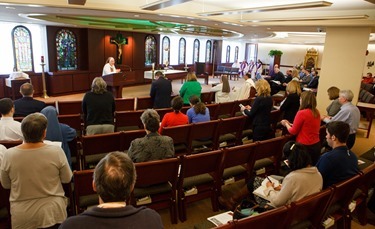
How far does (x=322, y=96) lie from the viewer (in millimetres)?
6977

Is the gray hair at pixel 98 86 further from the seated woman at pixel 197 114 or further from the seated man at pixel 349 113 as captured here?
the seated man at pixel 349 113

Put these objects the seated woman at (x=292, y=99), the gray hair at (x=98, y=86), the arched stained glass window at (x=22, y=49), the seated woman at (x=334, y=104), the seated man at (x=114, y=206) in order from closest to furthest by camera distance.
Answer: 1. the seated man at (x=114, y=206)
2. the gray hair at (x=98, y=86)
3. the seated woman at (x=292, y=99)
4. the seated woman at (x=334, y=104)
5. the arched stained glass window at (x=22, y=49)

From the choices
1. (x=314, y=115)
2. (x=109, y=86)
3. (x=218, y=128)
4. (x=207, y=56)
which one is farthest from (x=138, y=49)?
(x=314, y=115)

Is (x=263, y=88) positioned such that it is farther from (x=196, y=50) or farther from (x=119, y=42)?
(x=196, y=50)

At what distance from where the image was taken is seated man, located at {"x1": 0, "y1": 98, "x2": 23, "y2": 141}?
2.84 m

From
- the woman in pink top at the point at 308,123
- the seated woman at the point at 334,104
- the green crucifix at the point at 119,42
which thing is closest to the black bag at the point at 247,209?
the woman in pink top at the point at 308,123

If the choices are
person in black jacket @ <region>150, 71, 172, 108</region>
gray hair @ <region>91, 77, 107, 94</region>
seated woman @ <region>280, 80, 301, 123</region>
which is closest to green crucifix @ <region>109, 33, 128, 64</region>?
person in black jacket @ <region>150, 71, 172, 108</region>

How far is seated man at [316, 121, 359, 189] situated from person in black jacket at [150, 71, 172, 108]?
3345 mm

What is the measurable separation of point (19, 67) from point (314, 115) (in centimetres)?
940

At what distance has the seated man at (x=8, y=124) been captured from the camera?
284cm

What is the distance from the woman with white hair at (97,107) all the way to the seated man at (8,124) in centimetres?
92

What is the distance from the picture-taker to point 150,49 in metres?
14.0

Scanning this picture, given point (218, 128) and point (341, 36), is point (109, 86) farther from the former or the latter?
point (341, 36)

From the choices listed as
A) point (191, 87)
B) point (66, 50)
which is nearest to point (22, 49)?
point (66, 50)
